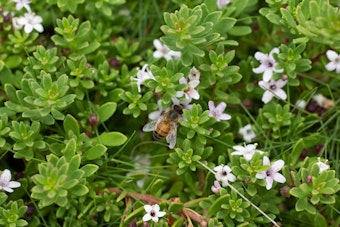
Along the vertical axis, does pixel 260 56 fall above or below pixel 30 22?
below

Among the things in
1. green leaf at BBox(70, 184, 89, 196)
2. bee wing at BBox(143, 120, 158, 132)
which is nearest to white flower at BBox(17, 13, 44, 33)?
bee wing at BBox(143, 120, 158, 132)

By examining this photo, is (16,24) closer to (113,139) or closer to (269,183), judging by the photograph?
(113,139)

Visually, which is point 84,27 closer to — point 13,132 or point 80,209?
point 13,132

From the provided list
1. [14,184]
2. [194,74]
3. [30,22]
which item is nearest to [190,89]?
[194,74]

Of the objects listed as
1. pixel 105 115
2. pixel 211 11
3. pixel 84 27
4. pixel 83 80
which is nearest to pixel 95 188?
pixel 105 115

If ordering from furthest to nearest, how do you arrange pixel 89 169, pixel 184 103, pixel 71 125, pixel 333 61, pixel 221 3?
pixel 221 3 < pixel 333 61 < pixel 184 103 < pixel 71 125 < pixel 89 169

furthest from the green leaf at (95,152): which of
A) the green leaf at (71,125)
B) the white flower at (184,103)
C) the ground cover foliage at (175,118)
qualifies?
the white flower at (184,103)

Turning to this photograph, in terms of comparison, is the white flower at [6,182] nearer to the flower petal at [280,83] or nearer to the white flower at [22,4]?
the white flower at [22,4]
